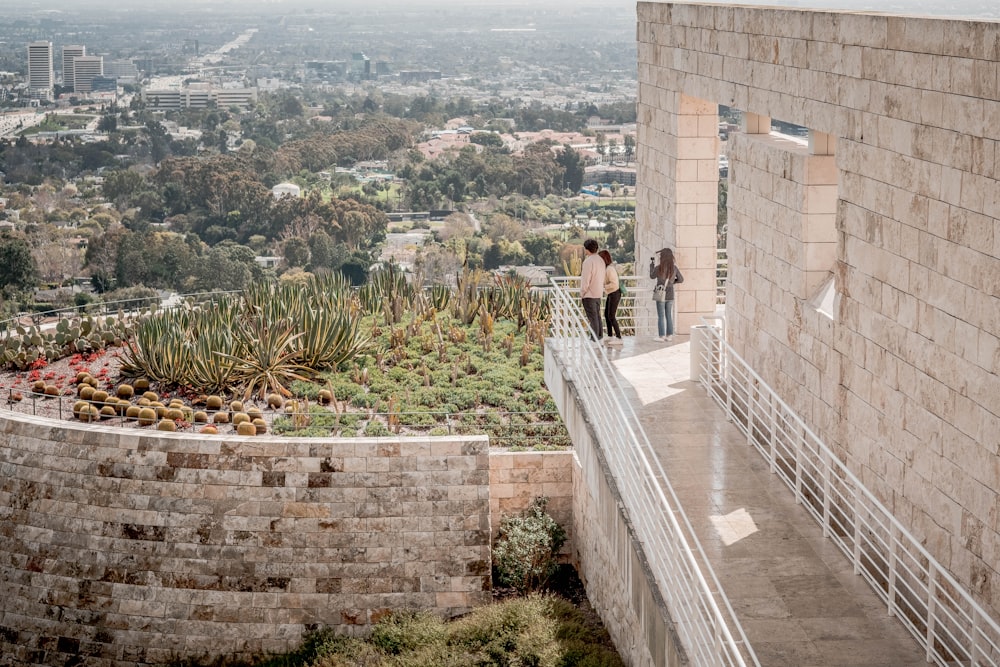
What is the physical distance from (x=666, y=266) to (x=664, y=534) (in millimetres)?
5426

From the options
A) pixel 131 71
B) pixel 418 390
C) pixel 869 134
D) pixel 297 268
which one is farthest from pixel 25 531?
pixel 131 71

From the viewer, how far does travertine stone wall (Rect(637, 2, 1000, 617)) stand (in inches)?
294

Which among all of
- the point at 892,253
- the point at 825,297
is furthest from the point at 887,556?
the point at 825,297

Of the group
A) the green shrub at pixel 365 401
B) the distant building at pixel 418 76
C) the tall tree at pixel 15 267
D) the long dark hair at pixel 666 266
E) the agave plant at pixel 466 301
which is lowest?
the tall tree at pixel 15 267

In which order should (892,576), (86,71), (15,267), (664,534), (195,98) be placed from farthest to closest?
1. (86,71)
2. (195,98)
3. (15,267)
4. (664,534)
5. (892,576)

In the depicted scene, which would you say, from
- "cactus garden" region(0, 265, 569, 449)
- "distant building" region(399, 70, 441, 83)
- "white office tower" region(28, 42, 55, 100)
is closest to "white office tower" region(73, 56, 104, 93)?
"white office tower" region(28, 42, 55, 100)

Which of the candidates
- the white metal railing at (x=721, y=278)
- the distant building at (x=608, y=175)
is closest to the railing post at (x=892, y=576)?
the white metal railing at (x=721, y=278)

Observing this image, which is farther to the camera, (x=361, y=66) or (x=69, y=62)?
→ (x=361, y=66)

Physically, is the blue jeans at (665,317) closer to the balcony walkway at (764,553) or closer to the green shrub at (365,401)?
the balcony walkway at (764,553)

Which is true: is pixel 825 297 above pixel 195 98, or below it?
below

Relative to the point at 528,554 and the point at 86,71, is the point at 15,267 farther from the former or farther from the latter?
the point at 86,71

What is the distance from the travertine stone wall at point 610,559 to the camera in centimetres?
859

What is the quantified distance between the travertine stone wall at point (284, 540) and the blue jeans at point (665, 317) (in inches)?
93.5

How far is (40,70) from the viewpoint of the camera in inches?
3637
